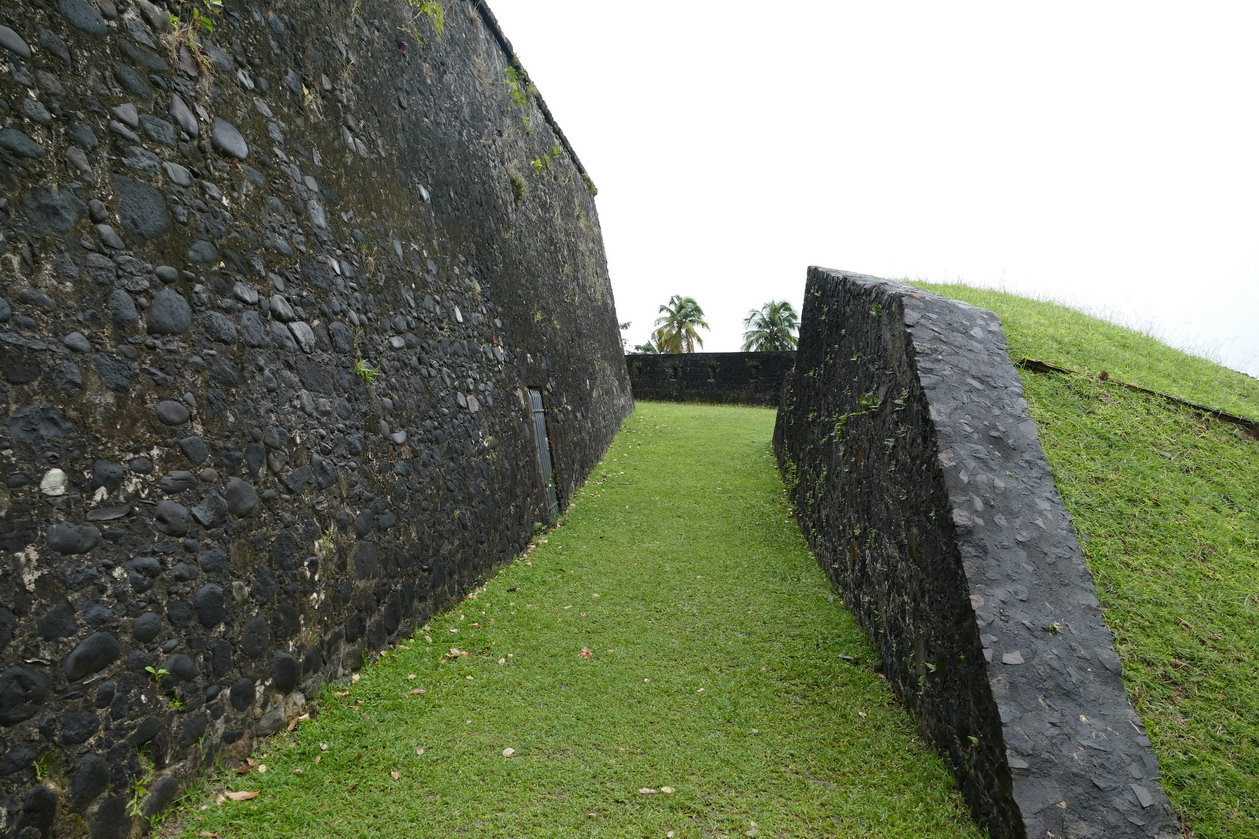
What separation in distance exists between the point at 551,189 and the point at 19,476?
973cm

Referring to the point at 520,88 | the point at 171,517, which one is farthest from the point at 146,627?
the point at 520,88

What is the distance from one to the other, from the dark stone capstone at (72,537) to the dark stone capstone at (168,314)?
99cm

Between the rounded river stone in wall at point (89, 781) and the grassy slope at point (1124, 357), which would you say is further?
the grassy slope at point (1124, 357)

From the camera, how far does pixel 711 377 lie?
73.6 feet

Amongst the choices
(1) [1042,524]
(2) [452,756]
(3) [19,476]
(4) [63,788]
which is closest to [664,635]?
(2) [452,756]

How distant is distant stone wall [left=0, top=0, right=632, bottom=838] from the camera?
2.70m

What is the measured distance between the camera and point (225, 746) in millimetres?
3434

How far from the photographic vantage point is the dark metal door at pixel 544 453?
8555mm

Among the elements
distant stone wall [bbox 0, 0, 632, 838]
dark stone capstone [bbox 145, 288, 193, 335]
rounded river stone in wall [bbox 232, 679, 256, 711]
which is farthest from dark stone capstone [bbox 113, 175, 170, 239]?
rounded river stone in wall [bbox 232, 679, 256, 711]

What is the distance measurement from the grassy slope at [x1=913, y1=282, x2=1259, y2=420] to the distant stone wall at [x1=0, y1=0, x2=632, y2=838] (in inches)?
235

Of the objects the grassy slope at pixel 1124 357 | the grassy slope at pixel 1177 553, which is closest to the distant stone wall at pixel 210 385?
the grassy slope at pixel 1177 553

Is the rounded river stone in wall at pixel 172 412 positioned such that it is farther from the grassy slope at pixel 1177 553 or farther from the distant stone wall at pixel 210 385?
the grassy slope at pixel 1177 553

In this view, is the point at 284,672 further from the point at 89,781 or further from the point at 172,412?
the point at 172,412

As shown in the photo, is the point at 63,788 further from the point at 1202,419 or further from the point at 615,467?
the point at 615,467
